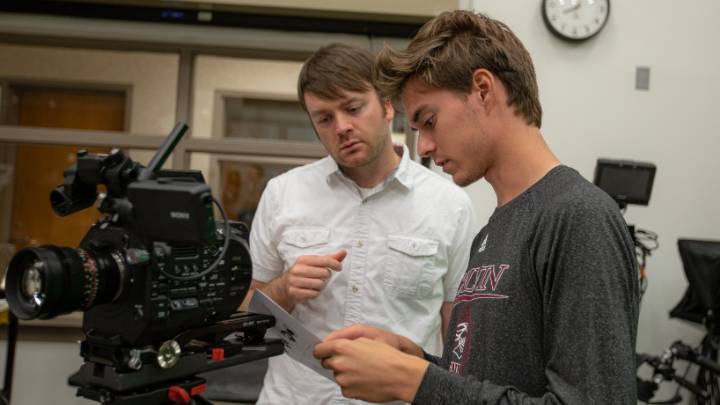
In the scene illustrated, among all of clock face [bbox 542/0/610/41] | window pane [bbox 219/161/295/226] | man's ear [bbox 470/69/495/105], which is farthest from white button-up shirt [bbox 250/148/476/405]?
window pane [bbox 219/161/295/226]

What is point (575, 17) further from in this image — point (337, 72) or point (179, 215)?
point (179, 215)

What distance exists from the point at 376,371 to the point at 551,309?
0.80ft

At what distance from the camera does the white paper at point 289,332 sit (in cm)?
110

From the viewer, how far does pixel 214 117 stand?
3898 mm

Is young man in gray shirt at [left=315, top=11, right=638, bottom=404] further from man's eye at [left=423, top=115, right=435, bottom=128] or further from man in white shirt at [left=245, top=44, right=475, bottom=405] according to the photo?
man in white shirt at [left=245, top=44, right=475, bottom=405]

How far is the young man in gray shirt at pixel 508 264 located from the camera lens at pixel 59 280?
0.32 meters

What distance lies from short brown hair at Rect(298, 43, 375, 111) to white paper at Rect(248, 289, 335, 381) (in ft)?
1.80

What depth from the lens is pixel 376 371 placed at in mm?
885

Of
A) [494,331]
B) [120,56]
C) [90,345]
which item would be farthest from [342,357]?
[120,56]

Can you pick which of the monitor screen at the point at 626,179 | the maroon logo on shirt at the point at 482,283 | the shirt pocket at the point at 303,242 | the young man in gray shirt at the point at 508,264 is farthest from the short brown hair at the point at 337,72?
the monitor screen at the point at 626,179

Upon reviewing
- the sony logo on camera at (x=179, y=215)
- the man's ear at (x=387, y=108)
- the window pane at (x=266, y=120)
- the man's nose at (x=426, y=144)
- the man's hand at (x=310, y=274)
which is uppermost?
the window pane at (x=266, y=120)

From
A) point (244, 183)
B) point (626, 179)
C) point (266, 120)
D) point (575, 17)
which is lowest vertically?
point (244, 183)

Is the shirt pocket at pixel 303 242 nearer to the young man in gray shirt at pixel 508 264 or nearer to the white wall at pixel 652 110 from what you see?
the young man in gray shirt at pixel 508 264

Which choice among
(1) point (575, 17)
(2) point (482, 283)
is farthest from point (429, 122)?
(1) point (575, 17)
